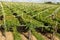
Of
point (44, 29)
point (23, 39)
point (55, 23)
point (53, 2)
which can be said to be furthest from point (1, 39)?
point (53, 2)

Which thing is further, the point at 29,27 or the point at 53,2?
the point at 53,2

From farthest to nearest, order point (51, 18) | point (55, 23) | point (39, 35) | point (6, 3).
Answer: point (6, 3)
point (51, 18)
point (55, 23)
point (39, 35)

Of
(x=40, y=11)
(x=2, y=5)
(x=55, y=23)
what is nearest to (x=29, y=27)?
(x=55, y=23)

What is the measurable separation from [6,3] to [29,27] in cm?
213

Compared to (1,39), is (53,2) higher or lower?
higher

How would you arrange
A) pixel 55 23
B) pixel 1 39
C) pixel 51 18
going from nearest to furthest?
pixel 1 39, pixel 55 23, pixel 51 18

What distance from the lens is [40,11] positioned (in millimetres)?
6938

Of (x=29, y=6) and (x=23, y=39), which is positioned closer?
(x=23, y=39)

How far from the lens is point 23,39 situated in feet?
17.5

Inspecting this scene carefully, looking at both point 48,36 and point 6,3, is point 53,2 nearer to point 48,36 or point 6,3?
point 6,3

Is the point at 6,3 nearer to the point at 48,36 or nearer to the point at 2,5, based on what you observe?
the point at 2,5

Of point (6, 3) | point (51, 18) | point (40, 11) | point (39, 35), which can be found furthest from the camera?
point (6, 3)

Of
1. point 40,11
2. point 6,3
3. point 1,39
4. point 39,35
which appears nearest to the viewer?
point 1,39

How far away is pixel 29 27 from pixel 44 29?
46cm
